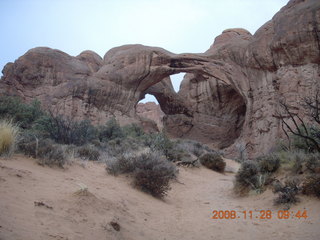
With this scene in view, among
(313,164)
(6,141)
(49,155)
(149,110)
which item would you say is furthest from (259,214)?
(149,110)

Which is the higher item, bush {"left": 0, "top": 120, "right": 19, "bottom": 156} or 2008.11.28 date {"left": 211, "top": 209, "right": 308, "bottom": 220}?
bush {"left": 0, "top": 120, "right": 19, "bottom": 156}

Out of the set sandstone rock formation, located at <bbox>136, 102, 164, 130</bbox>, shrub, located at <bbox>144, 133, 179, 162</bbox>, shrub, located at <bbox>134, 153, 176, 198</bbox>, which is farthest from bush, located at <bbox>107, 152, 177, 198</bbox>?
sandstone rock formation, located at <bbox>136, 102, 164, 130</bbox>

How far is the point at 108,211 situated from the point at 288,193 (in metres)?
2.96

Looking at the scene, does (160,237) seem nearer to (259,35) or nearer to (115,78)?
(259,35)

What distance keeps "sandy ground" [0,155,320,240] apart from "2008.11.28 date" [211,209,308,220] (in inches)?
2.1

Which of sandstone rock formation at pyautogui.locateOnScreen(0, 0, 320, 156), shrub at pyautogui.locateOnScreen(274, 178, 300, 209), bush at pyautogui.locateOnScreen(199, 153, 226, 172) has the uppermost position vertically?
sandstone rock formation at pyautogui.locateOnScreen(0, 0, 320, 156)

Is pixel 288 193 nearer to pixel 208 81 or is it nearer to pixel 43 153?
pixel 43 153

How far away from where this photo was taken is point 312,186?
4.70 meters

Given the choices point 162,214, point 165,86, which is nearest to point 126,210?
point 162,214

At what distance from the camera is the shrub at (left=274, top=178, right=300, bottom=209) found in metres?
4.82

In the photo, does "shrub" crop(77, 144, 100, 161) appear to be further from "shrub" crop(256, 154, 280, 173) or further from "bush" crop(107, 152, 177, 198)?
"shrub" crop(256, 154, 280, 173)

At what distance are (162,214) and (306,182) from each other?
7.86 ft

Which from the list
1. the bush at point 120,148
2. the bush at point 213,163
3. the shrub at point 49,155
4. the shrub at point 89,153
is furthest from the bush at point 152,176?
the bush at point 213,163

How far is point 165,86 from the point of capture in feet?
94.7
